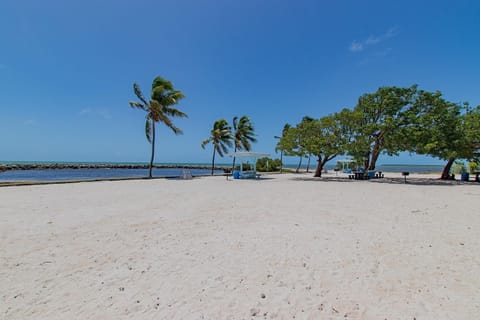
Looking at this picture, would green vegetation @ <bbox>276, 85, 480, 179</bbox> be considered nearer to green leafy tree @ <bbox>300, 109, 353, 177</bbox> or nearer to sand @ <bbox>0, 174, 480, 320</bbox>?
green leafy tree @ <bbox>300, 109, 353, 177</bbox>

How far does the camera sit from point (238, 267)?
3176 millimetres

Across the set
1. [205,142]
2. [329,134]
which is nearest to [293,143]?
[329,134]

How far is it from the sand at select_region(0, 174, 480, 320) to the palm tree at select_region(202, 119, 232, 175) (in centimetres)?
2049

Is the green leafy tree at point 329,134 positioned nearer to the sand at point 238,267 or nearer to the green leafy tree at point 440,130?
the green leafy tree at point 440,130

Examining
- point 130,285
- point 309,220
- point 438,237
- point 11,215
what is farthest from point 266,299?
point 11,215

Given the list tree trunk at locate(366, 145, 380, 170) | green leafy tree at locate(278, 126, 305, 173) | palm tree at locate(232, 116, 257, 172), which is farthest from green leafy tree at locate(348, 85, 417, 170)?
palm tree at locate(232, 116, 257, 172)

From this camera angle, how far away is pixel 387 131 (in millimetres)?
17375

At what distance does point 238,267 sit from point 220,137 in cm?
2370

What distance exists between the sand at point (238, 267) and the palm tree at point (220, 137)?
807 inches

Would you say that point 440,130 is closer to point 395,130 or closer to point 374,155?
point 395,130

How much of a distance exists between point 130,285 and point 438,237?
548cm

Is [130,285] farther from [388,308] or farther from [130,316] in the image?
[388,308]

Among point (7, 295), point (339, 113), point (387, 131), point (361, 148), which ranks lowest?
point (7, 295)

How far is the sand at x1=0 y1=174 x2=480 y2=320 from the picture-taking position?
7.57 feet
